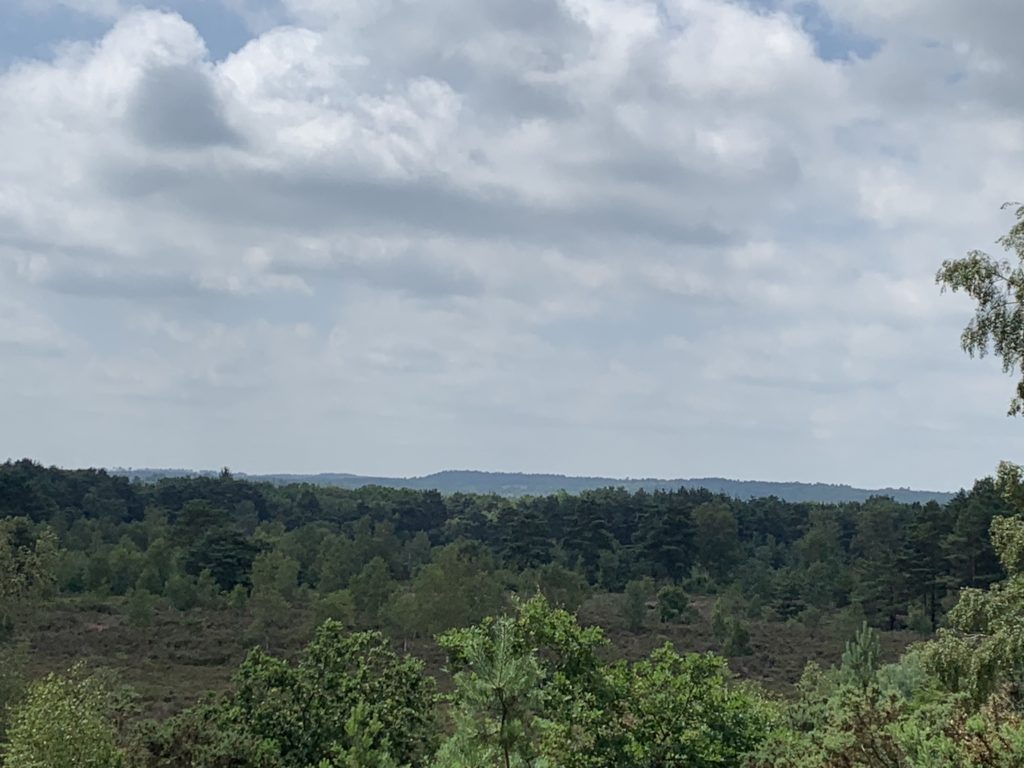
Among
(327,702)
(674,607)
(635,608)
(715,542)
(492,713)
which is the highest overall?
(492,713)

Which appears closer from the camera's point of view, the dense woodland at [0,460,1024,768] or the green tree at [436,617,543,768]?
the green tree at [436,617,543,768]

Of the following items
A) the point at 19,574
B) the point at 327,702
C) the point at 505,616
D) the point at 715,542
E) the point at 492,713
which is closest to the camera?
the point at 492,713

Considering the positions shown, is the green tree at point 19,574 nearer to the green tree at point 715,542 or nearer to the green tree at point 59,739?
the green tree at point 59,739

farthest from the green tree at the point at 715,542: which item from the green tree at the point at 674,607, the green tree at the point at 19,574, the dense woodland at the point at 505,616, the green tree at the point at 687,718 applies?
the green tree at the point at 687,718

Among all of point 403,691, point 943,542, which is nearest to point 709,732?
point 403,691

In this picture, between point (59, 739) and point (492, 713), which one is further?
point (59, 739)

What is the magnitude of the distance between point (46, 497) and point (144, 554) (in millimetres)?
34762

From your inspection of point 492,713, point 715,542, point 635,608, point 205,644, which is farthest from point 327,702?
point 715,542

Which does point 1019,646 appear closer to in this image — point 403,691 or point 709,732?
point 709,732

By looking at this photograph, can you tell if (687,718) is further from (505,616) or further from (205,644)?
(205,644)

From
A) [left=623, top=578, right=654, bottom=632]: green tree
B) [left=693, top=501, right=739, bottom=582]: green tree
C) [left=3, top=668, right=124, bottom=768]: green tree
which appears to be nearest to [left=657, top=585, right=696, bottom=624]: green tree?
[left=623, top=578, right=654, bottom=632]: green tree

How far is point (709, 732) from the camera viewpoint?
1906cm

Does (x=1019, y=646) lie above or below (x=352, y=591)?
above

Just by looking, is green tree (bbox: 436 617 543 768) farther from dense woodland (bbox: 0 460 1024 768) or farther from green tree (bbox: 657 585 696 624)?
green tree (bbox: 657 585 696 624)
